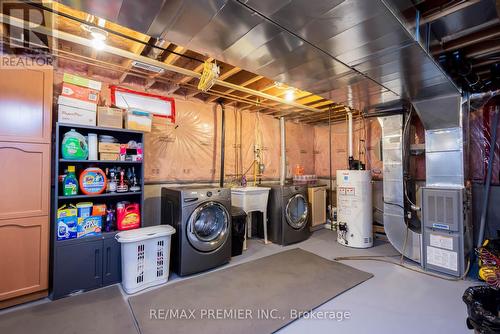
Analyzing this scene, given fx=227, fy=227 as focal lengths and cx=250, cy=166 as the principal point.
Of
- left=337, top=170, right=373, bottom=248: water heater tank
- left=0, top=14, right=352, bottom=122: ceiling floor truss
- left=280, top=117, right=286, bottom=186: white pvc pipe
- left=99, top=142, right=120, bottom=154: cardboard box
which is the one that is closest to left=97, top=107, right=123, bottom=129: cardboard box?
left=99, top=142, right=120, bottom=154: cardboard box

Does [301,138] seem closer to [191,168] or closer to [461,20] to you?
[191,168]

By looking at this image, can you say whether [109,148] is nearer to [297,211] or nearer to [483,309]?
[297,211]

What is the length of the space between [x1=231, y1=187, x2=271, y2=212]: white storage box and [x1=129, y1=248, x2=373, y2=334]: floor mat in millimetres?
904

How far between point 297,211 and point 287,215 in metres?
0.40

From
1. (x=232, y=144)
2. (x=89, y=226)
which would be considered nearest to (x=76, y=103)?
(x=89, y=226)

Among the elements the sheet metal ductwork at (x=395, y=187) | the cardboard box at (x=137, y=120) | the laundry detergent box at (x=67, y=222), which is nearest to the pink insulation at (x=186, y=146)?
the cardboard box at (x=137, y=120)

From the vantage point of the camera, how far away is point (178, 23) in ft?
4.93

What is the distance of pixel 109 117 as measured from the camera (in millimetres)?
2568

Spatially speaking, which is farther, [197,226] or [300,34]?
[197,226]

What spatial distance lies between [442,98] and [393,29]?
1869 millimetres

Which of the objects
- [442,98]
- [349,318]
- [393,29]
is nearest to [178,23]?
[393,29]

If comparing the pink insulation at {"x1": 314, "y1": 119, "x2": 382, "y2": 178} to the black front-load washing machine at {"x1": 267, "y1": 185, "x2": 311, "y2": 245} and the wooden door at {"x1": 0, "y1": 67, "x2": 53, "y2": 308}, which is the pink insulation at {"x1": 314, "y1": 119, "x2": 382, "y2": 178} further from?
the wooden door at {"x1": 0, "y1": 67, "x2": 53, "y2": 308}

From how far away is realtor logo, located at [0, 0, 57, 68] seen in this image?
5.68 feet

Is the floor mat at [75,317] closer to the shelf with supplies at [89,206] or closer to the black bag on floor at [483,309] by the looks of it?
the shelf with supplies at [89,206]
